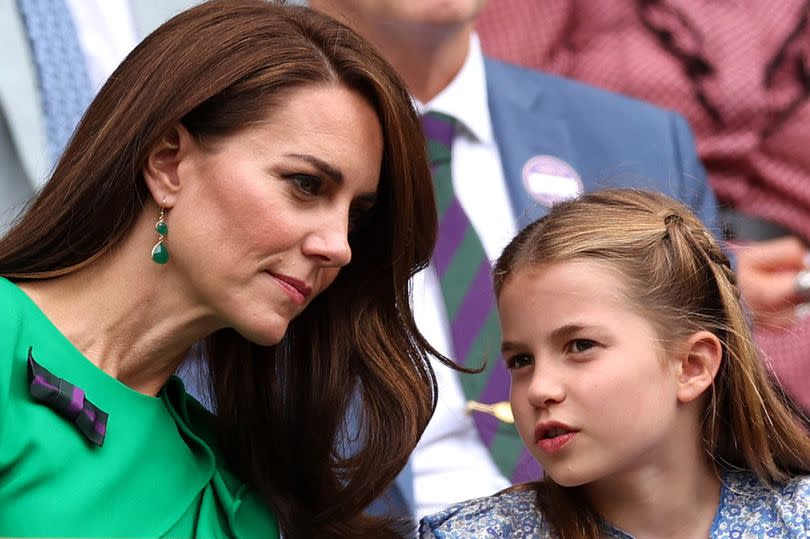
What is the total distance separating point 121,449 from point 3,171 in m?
0.85

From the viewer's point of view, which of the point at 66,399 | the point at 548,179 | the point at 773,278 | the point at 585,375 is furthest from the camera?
the point at 773,278

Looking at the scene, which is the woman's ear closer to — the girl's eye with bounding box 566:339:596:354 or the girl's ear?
the girl's eye with bounding box 566:339:596:354

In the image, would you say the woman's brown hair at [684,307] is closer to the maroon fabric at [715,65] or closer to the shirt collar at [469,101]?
the shirt collar at [469,101]

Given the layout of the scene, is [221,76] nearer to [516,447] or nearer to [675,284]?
[675,284]

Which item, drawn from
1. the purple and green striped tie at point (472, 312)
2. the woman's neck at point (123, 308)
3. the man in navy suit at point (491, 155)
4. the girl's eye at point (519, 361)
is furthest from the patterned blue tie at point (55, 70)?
the girl's eye at point (519, 361)

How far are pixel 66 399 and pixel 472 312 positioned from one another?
0.93 m

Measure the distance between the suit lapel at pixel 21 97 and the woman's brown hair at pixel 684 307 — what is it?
33.9 inches

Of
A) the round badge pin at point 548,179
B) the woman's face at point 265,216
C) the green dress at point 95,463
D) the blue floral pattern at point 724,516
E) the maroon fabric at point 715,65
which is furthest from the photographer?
the maroon fabric at point 715,65

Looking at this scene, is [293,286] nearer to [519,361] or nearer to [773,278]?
[519,361]

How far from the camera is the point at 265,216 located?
1.67 m

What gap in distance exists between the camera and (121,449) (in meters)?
1.66

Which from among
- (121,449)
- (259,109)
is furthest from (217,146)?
(121,449)

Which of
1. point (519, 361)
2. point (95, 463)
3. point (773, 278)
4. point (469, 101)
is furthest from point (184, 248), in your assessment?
point (773, 278)

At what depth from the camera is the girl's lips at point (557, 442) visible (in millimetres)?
1703
